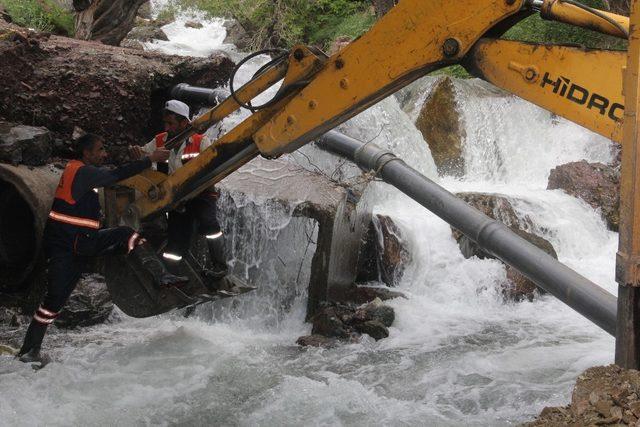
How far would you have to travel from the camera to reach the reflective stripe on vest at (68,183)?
17.7 ft

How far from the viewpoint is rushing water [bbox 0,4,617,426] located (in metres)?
5.22

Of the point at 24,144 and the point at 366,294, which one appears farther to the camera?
the point at 366,294

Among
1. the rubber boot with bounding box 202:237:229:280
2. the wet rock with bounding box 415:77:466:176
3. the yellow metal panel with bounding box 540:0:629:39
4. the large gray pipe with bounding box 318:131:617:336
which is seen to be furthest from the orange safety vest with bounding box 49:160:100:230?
the wet rock with bounding box 415:77:466:176

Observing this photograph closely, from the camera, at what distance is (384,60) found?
13.8ft

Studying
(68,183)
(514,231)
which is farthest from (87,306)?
(514,231)

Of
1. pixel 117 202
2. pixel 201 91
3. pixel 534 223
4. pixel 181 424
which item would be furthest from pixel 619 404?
pixel 534 223

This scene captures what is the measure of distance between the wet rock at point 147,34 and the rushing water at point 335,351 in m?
11.9

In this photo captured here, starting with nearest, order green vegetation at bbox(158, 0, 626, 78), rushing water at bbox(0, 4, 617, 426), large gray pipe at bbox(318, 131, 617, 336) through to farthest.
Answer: large gray pipe at bbox(318, 131, 617, 336) < rushing water at bbox(0, 4, 617, 426) < green vegetation at bbox(158, 0, 626, 78)

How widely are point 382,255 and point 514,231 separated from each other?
151 cm

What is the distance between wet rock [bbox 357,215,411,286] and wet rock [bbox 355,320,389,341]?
4.51ft

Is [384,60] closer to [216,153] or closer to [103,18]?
[216,153]

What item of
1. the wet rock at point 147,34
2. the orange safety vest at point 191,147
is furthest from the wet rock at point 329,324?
the wet rock at point 147,34

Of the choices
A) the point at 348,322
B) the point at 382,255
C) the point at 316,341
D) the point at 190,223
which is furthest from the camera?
the point at 382,255

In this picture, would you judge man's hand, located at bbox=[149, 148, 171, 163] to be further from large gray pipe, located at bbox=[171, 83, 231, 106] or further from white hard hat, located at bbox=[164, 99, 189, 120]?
large gray pipe, located at bbox=[171, 83, 231, 106]
